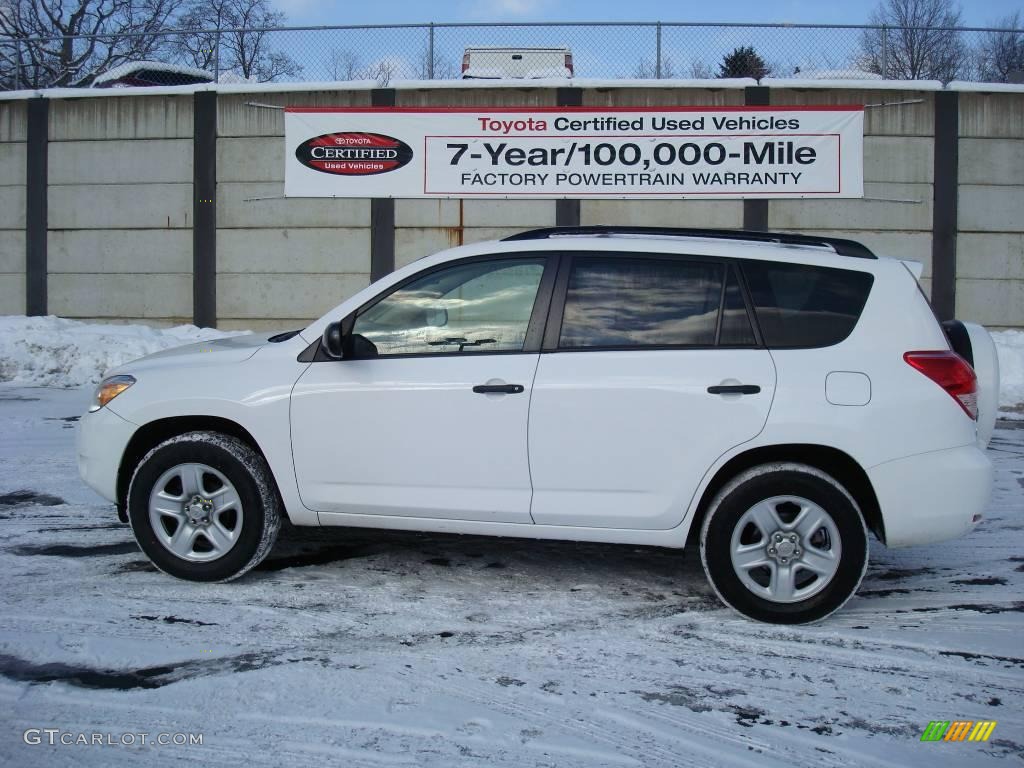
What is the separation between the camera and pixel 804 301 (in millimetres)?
4168

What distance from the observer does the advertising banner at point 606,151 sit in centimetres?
1401

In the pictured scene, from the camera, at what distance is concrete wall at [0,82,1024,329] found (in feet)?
46.5

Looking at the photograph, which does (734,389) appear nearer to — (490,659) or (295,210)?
(490,659)

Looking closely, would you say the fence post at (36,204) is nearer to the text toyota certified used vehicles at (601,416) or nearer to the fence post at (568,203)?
the fence post at (568,203)

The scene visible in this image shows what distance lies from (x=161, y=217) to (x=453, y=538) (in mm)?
11636

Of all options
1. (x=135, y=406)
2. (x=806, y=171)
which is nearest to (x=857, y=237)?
(x=806, y=171)

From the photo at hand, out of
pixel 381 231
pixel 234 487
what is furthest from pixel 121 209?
pixel 234 487

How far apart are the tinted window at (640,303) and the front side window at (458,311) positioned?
0.22m

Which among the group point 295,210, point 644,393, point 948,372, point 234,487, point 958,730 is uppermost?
point 295,210

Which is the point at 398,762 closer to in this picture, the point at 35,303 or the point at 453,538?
the point at 453,538

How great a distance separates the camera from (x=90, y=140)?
1522 cm

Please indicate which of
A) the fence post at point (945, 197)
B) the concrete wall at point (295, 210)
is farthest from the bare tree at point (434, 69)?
the fence post at point (945, 197)

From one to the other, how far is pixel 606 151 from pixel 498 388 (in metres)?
10.7

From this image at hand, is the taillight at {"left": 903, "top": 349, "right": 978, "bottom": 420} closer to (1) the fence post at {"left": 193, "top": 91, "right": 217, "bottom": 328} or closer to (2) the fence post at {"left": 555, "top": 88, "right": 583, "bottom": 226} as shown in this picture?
(2) the fence post at {"left": 555, "top": 88, "right": 583, "bottom": 226}
